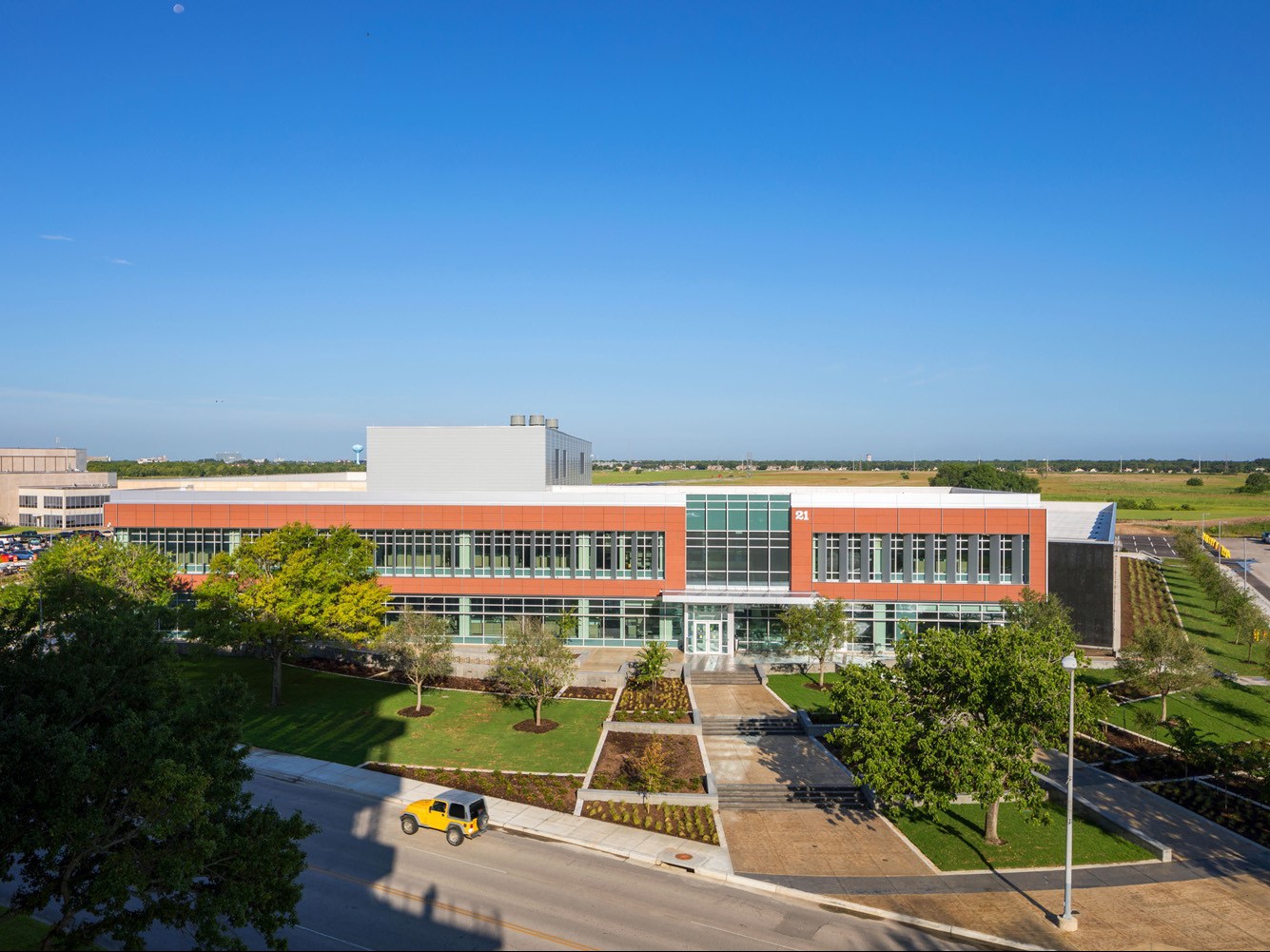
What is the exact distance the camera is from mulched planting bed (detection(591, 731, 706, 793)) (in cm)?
3403

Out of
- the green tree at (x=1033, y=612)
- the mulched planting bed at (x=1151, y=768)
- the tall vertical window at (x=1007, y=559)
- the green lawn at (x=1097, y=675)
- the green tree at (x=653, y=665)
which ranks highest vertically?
the tall vertical window at (x=1007, y=559)

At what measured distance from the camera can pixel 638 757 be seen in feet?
122

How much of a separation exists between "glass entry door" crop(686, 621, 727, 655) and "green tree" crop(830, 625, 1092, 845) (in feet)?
84.8

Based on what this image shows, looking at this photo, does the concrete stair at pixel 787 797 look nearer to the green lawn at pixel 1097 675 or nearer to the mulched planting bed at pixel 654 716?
the mulched planting bed at pixel 654 716

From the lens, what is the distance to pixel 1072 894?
26.2 metres

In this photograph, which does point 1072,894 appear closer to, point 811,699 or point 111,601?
point 811,699

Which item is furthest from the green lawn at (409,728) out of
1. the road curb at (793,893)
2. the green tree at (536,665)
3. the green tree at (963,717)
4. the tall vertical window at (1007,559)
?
the tall vertical window at (1007,559)

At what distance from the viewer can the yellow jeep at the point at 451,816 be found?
96.4 feet

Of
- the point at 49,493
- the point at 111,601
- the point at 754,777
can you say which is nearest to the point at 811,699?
the point at 754,777

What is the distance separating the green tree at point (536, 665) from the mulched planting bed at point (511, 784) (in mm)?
6381

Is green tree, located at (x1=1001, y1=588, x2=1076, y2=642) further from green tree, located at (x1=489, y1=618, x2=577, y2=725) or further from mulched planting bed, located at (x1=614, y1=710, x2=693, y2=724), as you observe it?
green tree, located at (x1=489, y1=618, x2=577, y2=725)

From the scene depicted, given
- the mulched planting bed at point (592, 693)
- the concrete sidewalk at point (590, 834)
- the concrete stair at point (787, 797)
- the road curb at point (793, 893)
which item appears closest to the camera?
the road curb at point (793, 893)

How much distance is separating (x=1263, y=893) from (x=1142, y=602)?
170 ft

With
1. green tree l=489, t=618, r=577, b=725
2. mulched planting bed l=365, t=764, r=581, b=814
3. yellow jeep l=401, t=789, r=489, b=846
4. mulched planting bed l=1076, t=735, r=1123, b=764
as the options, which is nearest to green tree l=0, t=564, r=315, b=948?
yellow jeep l=401, t=789, r=489, b=846
